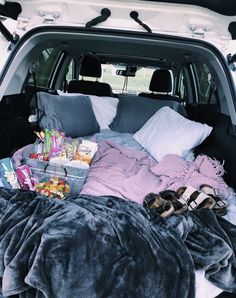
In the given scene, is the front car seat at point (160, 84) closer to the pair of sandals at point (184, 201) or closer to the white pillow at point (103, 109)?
the white pillow at point (103, 109)

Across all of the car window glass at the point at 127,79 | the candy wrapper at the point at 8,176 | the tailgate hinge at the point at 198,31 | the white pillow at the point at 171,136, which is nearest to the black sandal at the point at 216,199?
the white pillow at the point at 171,136

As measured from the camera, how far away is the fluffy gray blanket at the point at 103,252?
3.10 feet

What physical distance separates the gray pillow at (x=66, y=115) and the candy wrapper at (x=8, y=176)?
0.96m

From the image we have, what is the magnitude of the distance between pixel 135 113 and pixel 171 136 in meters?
0.70

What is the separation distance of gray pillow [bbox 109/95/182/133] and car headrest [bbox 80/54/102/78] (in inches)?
40.9

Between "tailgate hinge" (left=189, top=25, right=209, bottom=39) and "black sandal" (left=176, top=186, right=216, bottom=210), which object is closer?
"black sandal" (left=176, top=186, right=216, bottom=210)

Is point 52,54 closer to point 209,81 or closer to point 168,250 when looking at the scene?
point 209,81

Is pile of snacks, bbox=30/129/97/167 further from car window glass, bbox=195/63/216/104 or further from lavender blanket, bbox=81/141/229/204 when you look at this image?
car window glass, bbox=195/63/216/104

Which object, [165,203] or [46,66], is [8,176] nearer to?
[165,203]

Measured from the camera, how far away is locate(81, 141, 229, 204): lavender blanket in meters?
1.58

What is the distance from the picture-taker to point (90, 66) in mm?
3855

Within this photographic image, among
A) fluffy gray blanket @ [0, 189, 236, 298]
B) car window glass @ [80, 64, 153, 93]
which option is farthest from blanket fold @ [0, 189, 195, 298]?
car window glass @ [80, 64, 153, 93]

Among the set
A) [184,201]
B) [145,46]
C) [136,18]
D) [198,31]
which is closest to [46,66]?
[145,46]

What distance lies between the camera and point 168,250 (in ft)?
3.41
